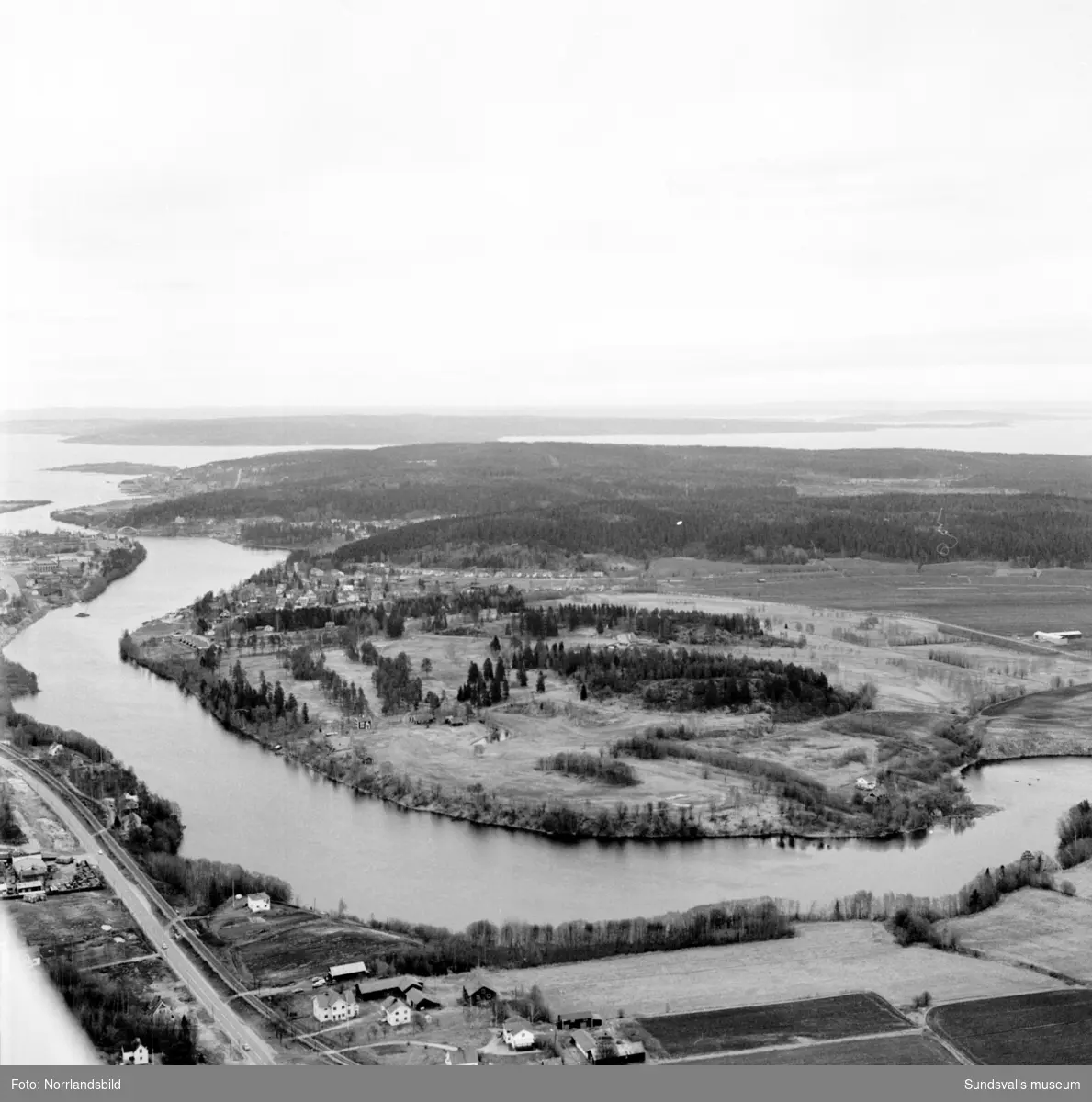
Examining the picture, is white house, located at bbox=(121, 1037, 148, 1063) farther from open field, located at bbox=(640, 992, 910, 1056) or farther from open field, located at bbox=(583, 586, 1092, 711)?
open field, located at bbox=(583, 586, 1092, 711)

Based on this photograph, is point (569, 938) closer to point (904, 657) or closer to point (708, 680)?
point (708, 680)

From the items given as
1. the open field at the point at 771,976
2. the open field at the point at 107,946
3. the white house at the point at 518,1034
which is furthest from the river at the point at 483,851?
the white house at the point at 518,1034

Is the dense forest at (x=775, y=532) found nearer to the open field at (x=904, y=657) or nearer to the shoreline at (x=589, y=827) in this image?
the open field at (x=904, y=657)

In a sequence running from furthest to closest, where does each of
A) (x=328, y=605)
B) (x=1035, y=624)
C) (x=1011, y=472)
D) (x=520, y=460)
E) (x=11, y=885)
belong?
(x=520, y=460) < (x=1011, y=472) < (x=328, y=605) < (x=1035, y=624) < (x=11, y=885)

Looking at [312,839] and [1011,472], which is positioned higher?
[1011,472]

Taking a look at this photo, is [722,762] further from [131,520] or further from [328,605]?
[131,520]

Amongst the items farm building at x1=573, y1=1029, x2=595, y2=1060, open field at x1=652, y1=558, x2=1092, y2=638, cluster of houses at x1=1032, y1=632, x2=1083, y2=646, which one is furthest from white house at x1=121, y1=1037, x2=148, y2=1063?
open field at x1=652, y1=558, x2=1092, y2=638

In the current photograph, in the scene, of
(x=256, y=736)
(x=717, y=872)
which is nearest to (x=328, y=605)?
(x=256, y=736)

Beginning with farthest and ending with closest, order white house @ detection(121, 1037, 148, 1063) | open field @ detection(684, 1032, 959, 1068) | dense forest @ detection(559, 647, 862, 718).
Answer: dense forest @ detection(559, 647, 862, 718) < open field @ detection(684, 1032, 959, 1068) < white house @ detection(121, 1037, 148, 1063)
